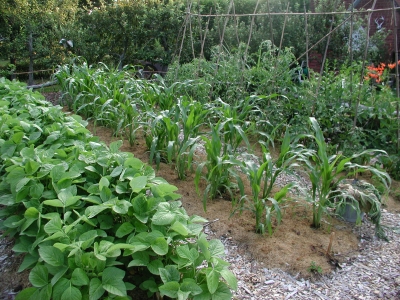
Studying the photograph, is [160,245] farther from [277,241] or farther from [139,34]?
[139,34]

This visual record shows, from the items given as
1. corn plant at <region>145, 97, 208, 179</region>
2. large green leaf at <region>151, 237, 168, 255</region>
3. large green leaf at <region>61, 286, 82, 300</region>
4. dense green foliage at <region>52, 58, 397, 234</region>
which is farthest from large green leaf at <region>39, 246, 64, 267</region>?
corn plant at <region>145, 97, 208, 179</region>

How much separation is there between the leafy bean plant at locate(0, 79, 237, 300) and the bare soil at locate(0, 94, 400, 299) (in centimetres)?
33

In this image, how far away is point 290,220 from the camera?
9.14 ft

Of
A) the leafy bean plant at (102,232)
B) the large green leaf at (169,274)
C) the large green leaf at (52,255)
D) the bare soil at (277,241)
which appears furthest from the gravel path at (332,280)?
the large green leaf at (52,255)

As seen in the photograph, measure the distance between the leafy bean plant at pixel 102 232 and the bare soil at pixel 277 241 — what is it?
332 millimetres

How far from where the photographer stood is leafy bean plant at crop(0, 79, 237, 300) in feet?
4.95

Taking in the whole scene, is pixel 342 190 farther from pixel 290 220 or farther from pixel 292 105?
pixel 292 105

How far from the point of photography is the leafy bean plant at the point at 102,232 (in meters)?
1.51

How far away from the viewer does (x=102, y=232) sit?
1704 mm

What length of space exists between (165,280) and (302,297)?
92 centimetres

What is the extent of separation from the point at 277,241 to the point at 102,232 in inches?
48.9

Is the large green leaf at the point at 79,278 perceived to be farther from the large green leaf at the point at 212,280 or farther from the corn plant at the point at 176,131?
the corn plant at the point at 176,131

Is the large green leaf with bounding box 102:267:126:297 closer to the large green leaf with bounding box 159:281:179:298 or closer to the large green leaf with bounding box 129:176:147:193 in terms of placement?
the large green leaf with bounding box 159:281:179:298

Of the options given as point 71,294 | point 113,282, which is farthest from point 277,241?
point 71,294
